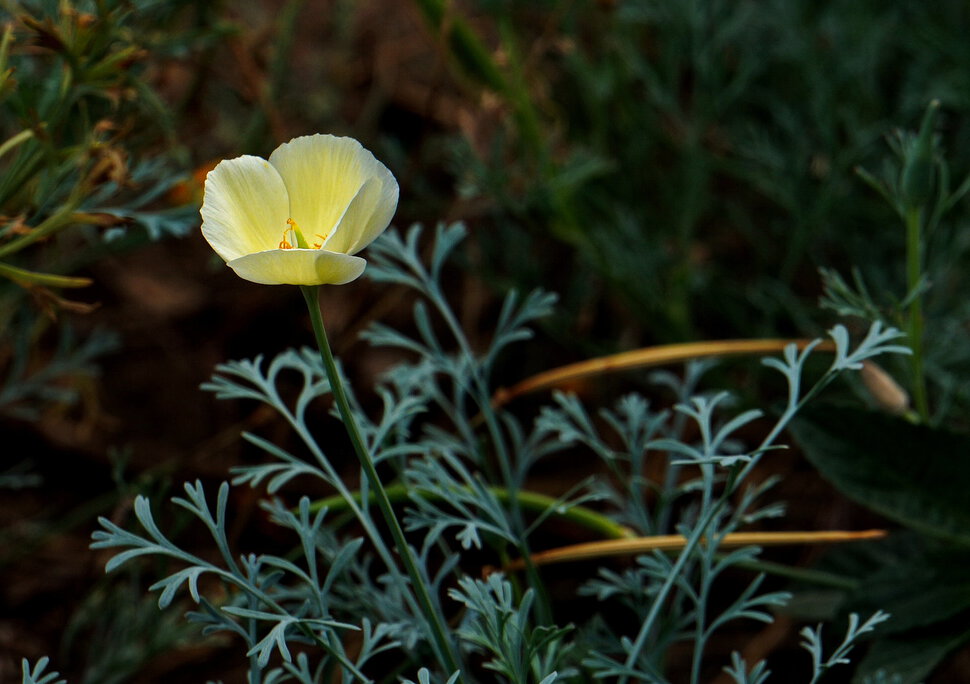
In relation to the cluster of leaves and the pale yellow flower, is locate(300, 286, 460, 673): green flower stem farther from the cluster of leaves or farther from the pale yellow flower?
the cluster of leaves

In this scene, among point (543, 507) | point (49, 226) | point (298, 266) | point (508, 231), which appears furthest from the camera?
point (508, 231)

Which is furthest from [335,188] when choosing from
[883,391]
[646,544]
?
[883,391]

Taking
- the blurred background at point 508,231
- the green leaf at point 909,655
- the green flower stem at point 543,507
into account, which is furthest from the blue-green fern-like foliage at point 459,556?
the blurred background at point 508,231

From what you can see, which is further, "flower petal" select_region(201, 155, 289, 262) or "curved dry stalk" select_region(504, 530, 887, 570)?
"curved dry stalk" select_region(504, 530, 887, 570)

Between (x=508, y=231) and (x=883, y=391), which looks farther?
(x=508, y=231)

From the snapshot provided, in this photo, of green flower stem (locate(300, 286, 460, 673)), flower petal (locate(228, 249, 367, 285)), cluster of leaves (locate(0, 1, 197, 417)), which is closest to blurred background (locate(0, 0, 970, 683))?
cluster of leaves (locate(0, 1, 197, 417))

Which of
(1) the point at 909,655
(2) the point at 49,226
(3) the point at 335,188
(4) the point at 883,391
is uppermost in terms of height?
(3) the point at 335,188

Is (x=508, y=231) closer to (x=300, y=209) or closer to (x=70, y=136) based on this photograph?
(x=70, y=136)

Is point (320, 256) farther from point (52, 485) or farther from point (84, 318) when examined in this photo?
point (84, 318)

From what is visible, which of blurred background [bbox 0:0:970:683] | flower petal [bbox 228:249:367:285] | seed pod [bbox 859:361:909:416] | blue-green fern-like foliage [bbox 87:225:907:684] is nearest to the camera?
flower petal [bbox 228:249:367:285]

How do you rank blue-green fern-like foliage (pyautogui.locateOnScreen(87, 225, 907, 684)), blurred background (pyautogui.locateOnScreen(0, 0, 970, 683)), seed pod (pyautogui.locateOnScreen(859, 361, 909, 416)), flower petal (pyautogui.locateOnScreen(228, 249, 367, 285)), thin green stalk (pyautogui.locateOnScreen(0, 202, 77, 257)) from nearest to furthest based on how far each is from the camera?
flower petal (pyautogui.locateOnScreen(228, 249, 367, 285)), blue-green fern-like foliage (pyautogui.locateOnScreen(87, 225, 907, 684)), thin green stalk (pyautogui.locateOnScreen(0, 202, 77, 257)), seed pod (pyautogui.locateOnScreen(859, 361, 909, 416)), blurred background (pyautogui.locateOnScreen(0, 0, 970, 683))
